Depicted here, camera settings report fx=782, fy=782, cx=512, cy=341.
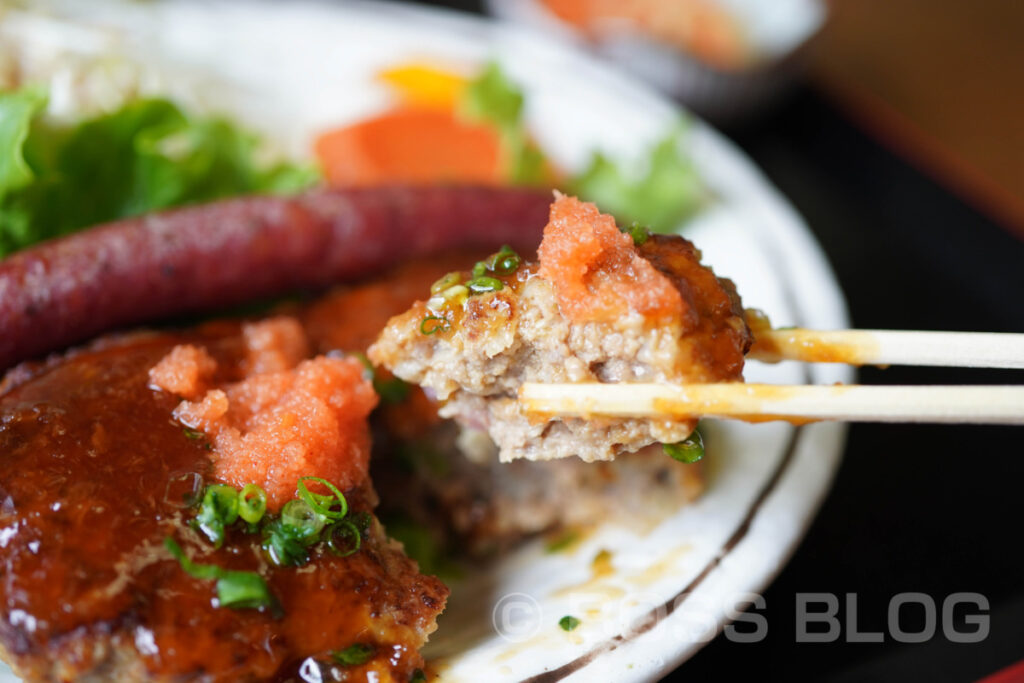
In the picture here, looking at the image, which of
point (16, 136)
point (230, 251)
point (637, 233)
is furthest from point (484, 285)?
point (16, 136)

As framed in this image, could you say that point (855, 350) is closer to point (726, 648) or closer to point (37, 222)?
point (726, 648)

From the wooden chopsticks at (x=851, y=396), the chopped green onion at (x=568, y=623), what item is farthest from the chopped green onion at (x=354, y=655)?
the wooden chopsticks at (x=851, y=396)

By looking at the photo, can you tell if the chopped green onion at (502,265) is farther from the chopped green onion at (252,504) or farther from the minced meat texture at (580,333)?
the chopped green onion at (252,504)

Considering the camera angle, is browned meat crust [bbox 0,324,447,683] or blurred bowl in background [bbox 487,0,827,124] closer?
browned meat crust [bbox 0,324,447,683]

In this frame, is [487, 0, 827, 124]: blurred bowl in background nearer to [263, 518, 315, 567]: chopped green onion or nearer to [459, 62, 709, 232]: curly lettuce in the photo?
[459, 62, 709, 232]: curly lettuce

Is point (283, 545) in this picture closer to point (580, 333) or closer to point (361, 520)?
point (361, 520)

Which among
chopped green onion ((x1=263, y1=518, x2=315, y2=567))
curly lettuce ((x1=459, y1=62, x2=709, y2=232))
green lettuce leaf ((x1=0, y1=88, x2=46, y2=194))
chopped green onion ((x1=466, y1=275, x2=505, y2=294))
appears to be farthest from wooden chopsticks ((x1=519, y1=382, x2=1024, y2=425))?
green lettuce leaf ((x1=0, y1=88, x2=46, y2=194))

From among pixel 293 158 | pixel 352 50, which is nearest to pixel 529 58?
pixel 352 50
